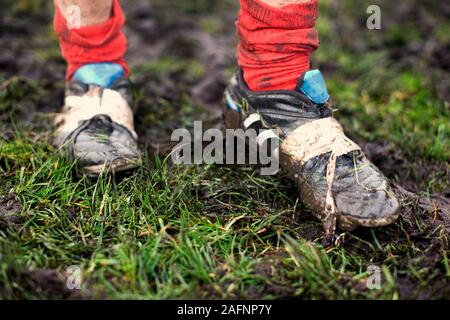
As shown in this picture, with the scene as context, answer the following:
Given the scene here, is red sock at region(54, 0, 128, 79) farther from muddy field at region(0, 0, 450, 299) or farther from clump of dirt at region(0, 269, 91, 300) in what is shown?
clump of dirt at region(0, 269, 91, 300)

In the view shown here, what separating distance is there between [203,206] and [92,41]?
0.93 m

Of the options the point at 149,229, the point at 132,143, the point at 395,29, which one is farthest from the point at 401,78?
the point at 149,229

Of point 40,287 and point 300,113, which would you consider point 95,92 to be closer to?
point 300,113

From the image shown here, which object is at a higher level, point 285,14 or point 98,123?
point 285,14

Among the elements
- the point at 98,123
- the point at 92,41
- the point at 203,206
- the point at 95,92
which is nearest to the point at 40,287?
the point at 203,206

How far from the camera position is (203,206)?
6.82 feet

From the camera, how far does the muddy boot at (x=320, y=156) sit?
6.17 feet

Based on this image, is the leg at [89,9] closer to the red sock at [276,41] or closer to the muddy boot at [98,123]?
the muddy boot at [98,123]

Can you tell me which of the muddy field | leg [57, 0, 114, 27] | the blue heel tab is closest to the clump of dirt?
the muddy field

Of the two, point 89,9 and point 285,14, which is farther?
point 89,9

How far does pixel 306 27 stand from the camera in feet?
7.06

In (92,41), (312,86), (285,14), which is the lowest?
(312,86)

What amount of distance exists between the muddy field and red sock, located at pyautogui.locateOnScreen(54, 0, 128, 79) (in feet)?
1.20

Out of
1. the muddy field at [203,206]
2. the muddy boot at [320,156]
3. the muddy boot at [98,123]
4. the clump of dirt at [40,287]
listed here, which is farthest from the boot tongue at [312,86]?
the clump of dirt at [40,287]
